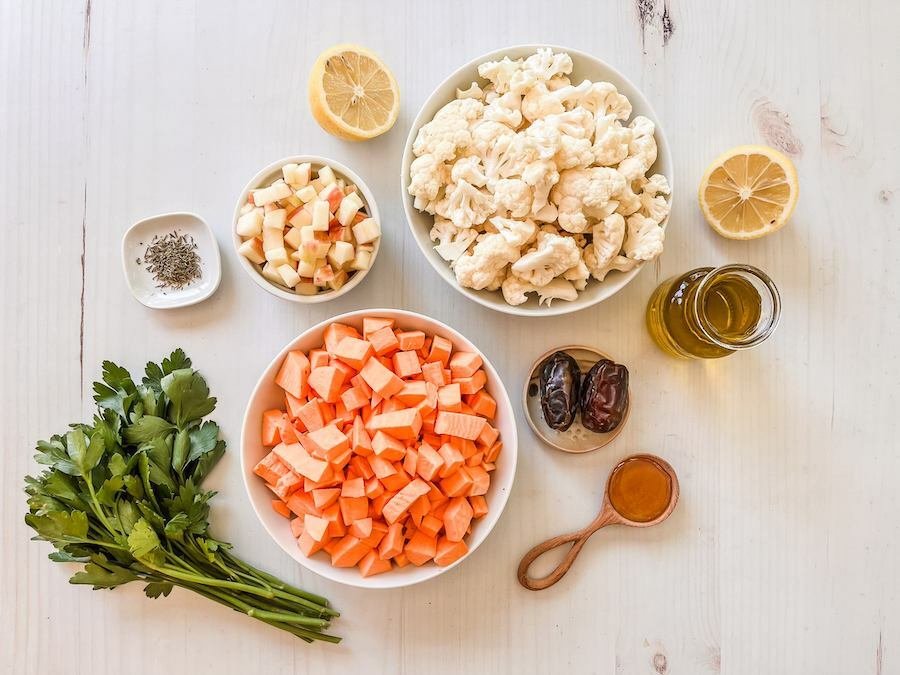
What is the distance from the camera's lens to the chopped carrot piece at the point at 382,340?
4.89 feet

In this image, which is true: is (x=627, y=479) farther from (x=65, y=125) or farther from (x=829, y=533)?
(x=65, y=125)

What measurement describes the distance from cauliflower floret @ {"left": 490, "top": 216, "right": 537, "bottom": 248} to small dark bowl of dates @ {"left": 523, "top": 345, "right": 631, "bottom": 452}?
1.11 ft

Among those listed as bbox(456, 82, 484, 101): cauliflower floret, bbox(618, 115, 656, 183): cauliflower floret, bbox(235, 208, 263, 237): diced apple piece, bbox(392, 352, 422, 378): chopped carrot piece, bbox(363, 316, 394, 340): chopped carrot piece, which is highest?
bbox(456, 82, 484, 101): cauliflower floret

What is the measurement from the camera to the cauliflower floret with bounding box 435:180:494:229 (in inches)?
56.5

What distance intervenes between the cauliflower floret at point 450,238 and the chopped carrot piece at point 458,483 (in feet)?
1.69

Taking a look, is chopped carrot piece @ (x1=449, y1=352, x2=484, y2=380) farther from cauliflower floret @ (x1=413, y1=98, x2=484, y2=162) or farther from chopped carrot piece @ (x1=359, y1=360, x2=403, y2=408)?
cauliflower floret @ (x1=413, y1=98, x2=484, y2=162)

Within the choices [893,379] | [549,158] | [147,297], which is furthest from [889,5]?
[147,297]

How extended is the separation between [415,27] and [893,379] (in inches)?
64.9

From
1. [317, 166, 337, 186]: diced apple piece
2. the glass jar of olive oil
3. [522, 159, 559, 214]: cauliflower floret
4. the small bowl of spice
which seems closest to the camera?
[522, 159, 559, 214]: cauliflower floret

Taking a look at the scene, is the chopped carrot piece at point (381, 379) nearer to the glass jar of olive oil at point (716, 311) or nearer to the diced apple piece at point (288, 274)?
the diced apple piece at point (288, 274)

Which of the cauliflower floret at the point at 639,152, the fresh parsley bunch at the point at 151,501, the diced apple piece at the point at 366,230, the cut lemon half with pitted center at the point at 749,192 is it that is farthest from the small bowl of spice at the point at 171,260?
the cut lemon half with pitted center at the point at 749,192

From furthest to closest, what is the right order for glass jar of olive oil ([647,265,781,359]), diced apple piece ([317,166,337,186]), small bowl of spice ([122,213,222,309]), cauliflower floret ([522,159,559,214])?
small bowl of spice ([122,213,222,309]) → diced apple piece ([317,166,337,186]) → glass jar of olive oil ([647,265,781,359]) → cauliflower floret ([522,159,559,214])

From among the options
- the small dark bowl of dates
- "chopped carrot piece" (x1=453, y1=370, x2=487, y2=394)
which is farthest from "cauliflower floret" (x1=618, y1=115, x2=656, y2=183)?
"chopped carrot piece" (x1=453, y1=370, x2=487, y2=394)

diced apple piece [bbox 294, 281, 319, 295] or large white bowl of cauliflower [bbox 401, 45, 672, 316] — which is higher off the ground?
large white bowl of cauliflower [bbox 401, 45, 672, 316]
